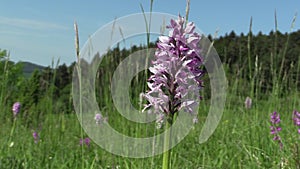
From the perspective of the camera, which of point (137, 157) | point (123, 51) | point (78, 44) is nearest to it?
point (78, 44)

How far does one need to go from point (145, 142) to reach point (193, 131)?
4.18ft

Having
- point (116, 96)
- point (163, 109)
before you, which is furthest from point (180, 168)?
point (116, 96)

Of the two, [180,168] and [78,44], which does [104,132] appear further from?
[78,44]

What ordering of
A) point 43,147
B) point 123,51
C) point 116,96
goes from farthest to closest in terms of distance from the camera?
1. point 123,51
2. point 116,96
3. point 43,147

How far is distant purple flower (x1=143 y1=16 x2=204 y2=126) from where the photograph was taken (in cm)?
120

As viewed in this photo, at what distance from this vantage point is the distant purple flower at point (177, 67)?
1.20 m

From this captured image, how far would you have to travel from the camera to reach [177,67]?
1.22 meters

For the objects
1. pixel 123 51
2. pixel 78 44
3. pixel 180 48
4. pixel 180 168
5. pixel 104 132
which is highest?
pixel 123 51

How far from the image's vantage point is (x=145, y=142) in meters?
3.05

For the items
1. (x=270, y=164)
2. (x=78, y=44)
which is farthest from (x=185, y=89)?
(x=270, y=164)

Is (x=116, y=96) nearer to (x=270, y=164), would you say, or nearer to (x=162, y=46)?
(x=270, y=164)

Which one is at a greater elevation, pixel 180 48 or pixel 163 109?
pixel 180 48

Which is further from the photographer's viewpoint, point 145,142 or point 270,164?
point 145,142

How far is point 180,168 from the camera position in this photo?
2410mm
